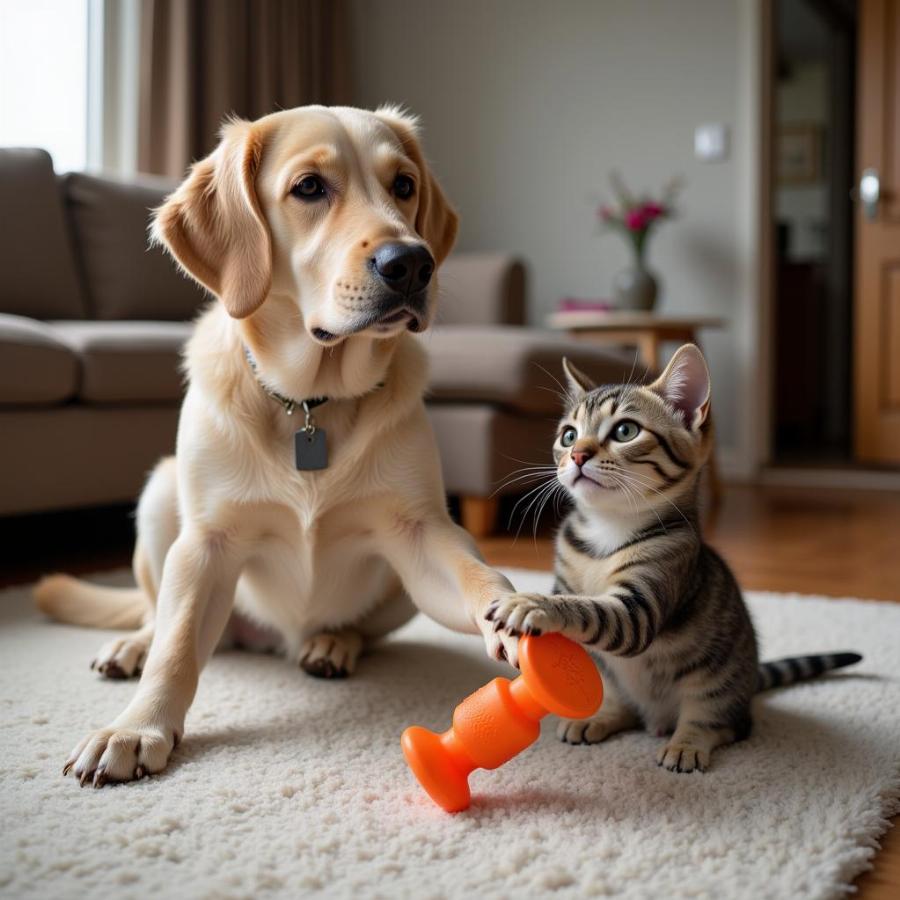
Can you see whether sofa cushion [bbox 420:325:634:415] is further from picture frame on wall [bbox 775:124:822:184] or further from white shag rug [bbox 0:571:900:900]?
picture frame on wall [bbox 775:124:822:184]

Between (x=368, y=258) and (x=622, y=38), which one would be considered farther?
(x=622, y=38)

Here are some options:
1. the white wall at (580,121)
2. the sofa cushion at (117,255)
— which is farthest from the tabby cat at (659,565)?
the white wall at (580,121)

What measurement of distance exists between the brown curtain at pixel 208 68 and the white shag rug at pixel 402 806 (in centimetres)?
386

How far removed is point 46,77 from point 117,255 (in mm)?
1506

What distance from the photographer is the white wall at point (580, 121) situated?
215 inches

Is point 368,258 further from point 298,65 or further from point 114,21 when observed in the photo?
point 298,65

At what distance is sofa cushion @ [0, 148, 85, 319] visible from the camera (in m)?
3.51

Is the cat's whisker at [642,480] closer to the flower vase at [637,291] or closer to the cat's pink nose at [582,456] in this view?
the cat's pink nose at [582,456]

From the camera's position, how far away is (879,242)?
211 inches

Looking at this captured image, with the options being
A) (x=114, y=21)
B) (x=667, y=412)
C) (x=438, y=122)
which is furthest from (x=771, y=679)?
(x=438, y=122)

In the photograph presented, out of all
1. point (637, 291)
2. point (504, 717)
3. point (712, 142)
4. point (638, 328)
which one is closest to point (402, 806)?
point (504, 717)

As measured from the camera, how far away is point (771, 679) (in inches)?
67.2

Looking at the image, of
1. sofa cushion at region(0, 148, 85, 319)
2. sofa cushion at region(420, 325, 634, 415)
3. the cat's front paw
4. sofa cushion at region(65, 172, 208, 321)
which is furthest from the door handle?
the cat's front paw

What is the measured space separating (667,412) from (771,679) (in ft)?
1.85
